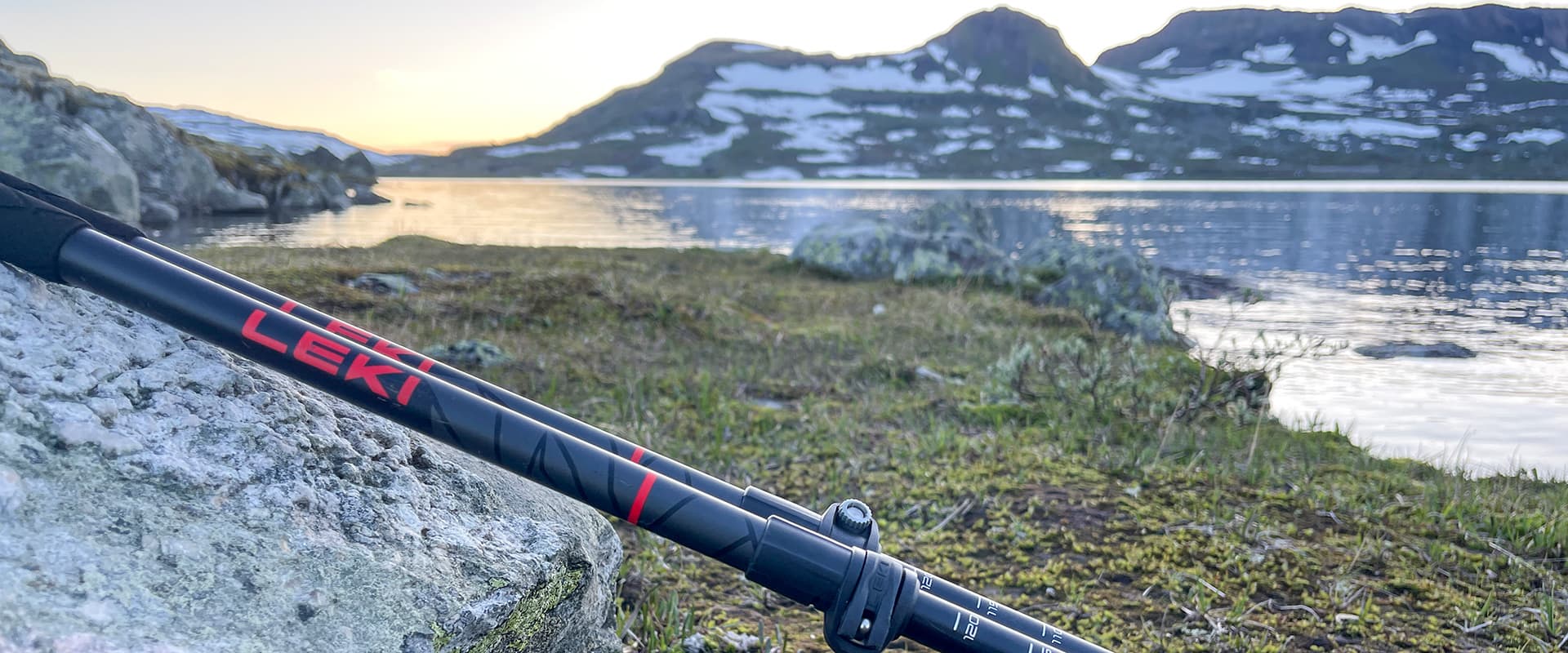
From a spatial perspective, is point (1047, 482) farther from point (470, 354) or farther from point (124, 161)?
point (124, 161)

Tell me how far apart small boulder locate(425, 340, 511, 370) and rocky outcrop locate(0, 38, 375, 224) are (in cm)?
540

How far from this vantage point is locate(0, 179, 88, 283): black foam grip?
1.88 m

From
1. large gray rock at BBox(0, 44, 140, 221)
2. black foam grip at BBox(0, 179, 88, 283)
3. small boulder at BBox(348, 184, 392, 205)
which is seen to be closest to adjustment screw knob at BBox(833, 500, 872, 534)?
black foam grip at BBox(0, 179, 88, 283)

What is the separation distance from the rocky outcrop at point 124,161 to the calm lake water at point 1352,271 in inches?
139

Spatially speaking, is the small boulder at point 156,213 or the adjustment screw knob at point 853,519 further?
the small boulder at point 156,213

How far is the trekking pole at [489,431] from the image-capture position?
189 centimetres

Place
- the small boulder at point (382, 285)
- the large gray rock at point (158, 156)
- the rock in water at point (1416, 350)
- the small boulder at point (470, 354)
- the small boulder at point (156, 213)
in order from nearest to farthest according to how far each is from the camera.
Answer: the small boulder at point (470, 354) → the small boulder at point (382, 285) → the rock in water at point (1416, 350) → the small boulder at point (156, 213) → the large gray rock at point (158, 156)

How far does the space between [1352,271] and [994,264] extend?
55.4ft

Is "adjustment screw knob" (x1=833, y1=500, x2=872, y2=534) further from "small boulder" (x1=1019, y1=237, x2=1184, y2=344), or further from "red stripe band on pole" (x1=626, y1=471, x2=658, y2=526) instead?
"small boulder" (x1=1019, y1=237, x2=1184, y2=344)

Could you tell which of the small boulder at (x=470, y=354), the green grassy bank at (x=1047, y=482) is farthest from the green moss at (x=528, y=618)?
the small boulder at (x=470, y=354)

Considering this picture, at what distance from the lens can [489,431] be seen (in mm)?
1938

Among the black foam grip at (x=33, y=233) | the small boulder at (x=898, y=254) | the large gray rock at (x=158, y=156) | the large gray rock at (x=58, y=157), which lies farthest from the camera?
the large gray rock at (x=158, y=156)

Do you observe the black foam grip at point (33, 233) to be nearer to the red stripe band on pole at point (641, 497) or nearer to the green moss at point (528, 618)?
the green moss at point (528, 618)

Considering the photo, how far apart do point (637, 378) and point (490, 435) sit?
596 cm
